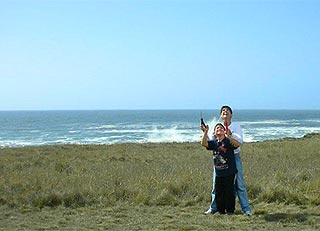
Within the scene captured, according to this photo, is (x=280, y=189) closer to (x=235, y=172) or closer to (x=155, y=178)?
(x=235, y=172)

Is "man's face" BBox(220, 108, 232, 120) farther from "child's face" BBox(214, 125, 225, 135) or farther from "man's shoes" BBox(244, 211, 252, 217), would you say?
"man's shoes" BBox(244, 211, 252, 217)

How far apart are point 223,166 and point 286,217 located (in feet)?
3.90

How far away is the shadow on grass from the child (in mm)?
615

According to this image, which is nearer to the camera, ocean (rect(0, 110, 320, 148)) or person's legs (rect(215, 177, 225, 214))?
person's legs (rect(215, 177, 225, 214))

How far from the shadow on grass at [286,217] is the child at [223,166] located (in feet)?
2.02

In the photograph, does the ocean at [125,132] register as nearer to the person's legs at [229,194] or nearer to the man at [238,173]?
the man at [238,173]

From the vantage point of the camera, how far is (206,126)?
6.35 metres

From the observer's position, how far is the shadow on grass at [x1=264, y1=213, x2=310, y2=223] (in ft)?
19.6

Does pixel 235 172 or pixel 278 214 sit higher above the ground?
pixel 235 172

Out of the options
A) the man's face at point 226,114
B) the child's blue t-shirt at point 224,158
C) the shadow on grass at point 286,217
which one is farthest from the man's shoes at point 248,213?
the man's face at point 226,114

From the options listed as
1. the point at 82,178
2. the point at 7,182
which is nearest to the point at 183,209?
the point at 82,178

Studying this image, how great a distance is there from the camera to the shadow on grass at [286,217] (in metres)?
5.99

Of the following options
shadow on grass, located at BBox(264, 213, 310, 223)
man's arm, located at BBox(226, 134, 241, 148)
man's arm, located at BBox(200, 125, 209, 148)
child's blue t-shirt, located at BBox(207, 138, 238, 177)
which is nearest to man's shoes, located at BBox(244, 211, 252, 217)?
shadow on grass, located at BBox(264, 213, 310, 223)

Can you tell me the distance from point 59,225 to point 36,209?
1.27m
